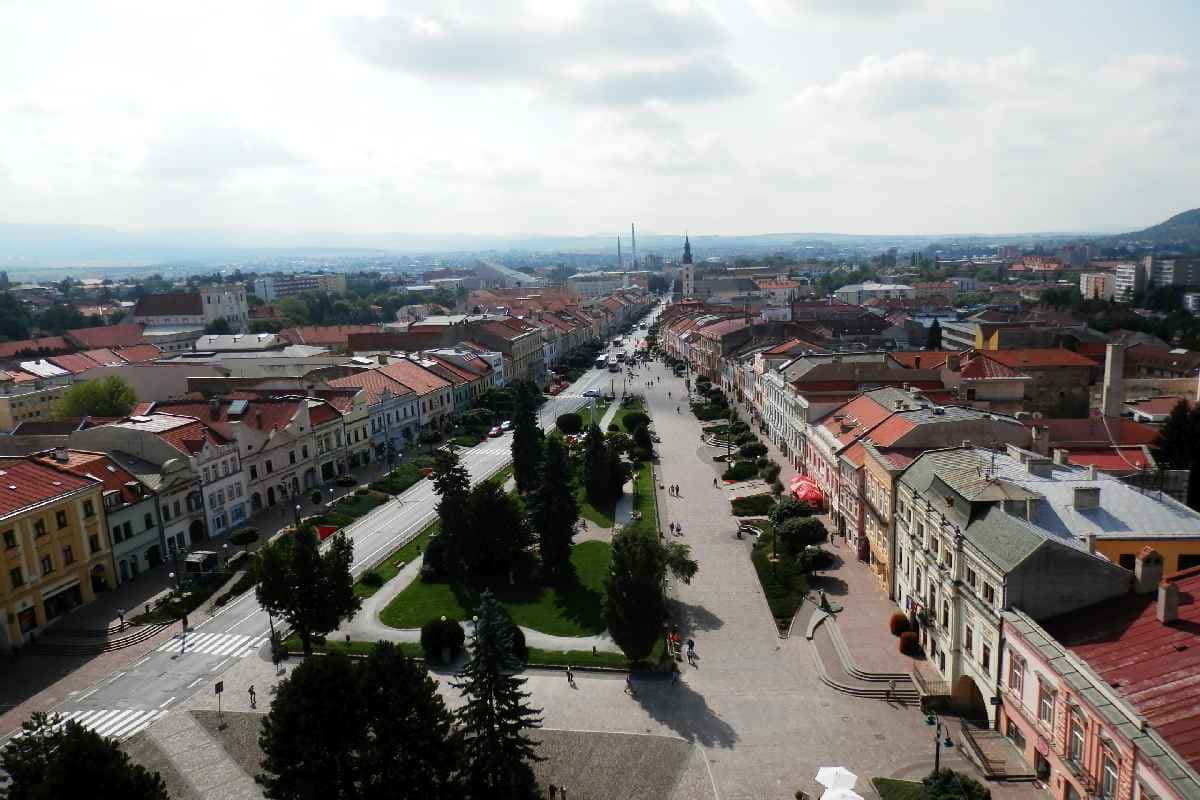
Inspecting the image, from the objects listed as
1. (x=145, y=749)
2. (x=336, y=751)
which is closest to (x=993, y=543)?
(x=336, y=751)

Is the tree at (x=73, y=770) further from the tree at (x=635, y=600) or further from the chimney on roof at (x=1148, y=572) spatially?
the chimney on roof at (x=1148, y=572)

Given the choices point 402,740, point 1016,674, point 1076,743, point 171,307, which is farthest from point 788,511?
point 171,307

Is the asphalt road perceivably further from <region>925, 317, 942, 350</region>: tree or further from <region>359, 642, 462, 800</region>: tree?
<region>925, 317, 942, 350</region>: tree

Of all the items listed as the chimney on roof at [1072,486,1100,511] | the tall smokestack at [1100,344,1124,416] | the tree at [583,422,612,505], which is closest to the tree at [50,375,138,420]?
the tree at [583,422,612,505]

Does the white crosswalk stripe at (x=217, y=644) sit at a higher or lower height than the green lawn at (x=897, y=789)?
lower

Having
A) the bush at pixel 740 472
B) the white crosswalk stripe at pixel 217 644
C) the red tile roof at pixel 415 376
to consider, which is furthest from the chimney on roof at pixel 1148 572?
the red tile roof at pixel 415 376

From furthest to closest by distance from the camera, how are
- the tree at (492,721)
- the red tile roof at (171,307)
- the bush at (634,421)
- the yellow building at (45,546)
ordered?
1. the red tile roof at (171,307)
2. the bush at (634,421)
3. the yellow building at (45,546)
4. the tree at (492,721)
